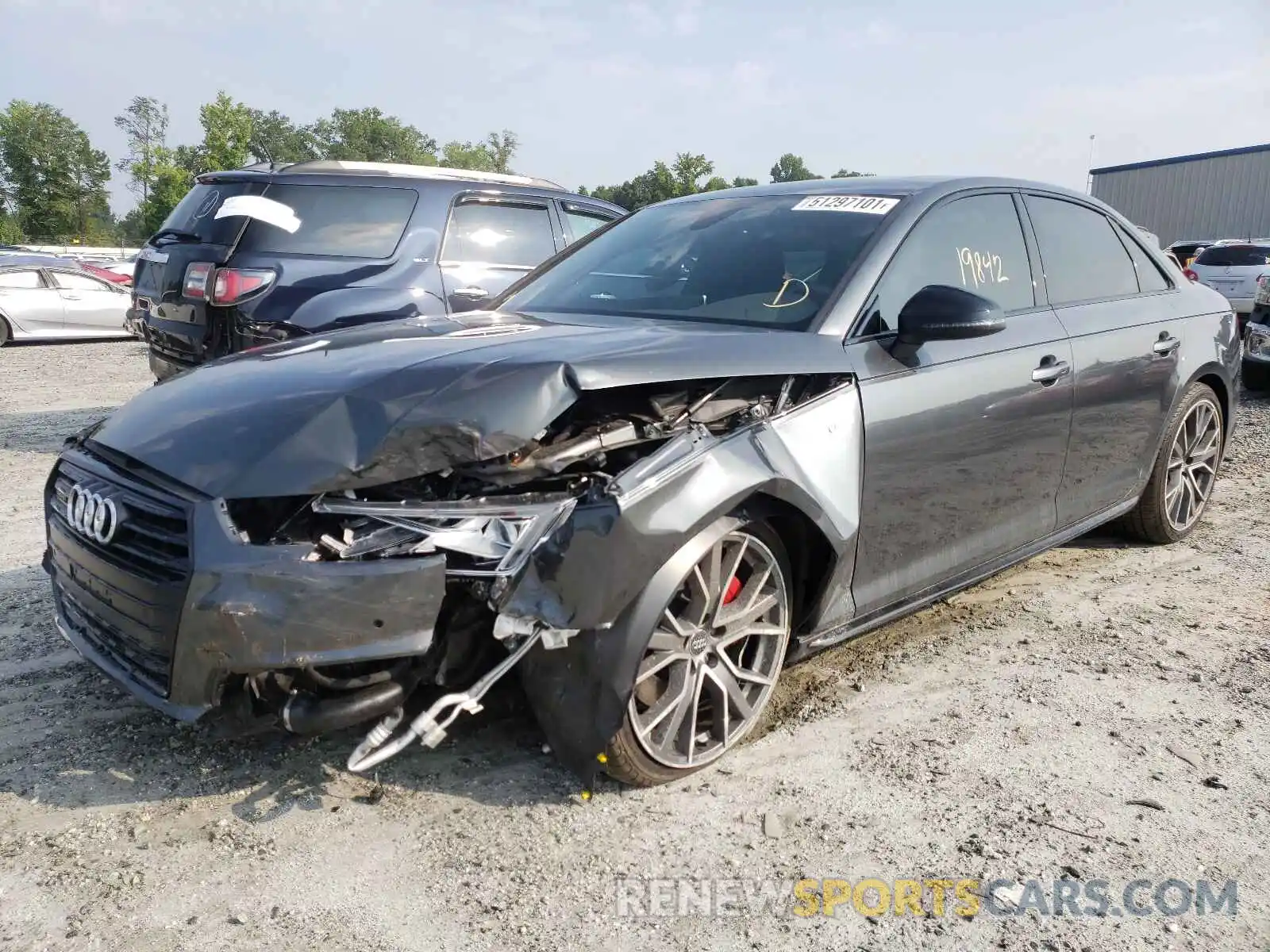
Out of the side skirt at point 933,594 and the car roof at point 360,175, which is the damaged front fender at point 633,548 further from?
the car roof at point 360,175

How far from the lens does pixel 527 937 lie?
2152 mm

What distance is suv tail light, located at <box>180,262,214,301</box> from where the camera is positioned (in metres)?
6.22

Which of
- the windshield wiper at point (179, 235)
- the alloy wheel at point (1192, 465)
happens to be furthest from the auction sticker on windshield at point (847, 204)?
the windshield wiper at point (179, 235)

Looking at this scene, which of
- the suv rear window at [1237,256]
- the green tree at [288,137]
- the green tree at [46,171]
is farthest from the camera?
the green tree at [288,137]

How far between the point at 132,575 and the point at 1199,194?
4481cm

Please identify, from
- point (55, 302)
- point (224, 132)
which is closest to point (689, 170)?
point (224, 132)

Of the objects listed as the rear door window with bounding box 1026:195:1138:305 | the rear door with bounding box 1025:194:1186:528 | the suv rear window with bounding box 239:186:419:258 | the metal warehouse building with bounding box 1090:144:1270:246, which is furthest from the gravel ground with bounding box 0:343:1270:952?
the metal warehouse building with bounding box 1090:144:1270:246

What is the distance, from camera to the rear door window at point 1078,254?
4.12 meters

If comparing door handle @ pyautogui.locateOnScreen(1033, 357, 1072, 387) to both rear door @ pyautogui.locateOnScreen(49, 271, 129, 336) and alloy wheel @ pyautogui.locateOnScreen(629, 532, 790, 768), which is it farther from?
rear door @ pyautogui.locateOnScreen(49, 271, 129, 336)

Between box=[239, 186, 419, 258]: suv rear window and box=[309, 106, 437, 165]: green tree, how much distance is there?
9282cm

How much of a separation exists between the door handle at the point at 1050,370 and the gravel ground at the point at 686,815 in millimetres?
1019

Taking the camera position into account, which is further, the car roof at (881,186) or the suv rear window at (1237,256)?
the suv rear window at (1237,256)

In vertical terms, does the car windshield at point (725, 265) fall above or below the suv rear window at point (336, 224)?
below

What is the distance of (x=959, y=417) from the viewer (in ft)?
11.0
